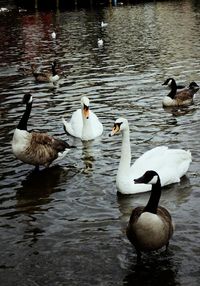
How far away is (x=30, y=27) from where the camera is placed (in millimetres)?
51344

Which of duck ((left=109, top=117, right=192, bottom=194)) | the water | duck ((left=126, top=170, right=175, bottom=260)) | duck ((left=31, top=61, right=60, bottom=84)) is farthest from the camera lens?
duck ((left=31, top=61, right=60, bottom=84))

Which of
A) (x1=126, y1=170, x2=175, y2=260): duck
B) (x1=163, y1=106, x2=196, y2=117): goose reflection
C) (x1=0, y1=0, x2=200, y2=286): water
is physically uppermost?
(x1=126, y1=170, x2=175, y2=260): duck

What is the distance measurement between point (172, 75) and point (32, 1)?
6195 centimetres

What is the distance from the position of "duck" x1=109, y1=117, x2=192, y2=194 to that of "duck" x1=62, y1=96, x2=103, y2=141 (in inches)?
145

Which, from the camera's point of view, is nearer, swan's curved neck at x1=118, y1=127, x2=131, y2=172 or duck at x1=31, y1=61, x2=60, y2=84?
swan's curved neck at x1=118, y1=127, x2=131, y2=172

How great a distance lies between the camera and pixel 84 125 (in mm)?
14789

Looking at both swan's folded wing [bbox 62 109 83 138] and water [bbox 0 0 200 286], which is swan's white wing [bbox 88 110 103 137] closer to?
water [bbox 0 0 200 286]

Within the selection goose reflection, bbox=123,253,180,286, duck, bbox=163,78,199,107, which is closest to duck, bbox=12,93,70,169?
goose reflection, bbox=123,253,180,286

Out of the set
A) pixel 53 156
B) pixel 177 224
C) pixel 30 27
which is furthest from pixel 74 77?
pixel 30 27

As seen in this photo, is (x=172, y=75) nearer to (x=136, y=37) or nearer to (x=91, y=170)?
(x=91, y=170)

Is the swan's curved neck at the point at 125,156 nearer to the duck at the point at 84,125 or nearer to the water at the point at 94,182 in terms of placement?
the water at the point at 94,182

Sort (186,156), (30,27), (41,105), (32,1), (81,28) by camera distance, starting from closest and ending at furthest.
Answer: (186,156)
(41,105)
(81,28)
(30,27)
(32,1)

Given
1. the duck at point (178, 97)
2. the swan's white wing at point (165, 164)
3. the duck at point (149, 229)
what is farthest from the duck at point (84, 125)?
the duck at point (149, 229)

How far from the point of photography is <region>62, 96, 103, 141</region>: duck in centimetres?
1464
